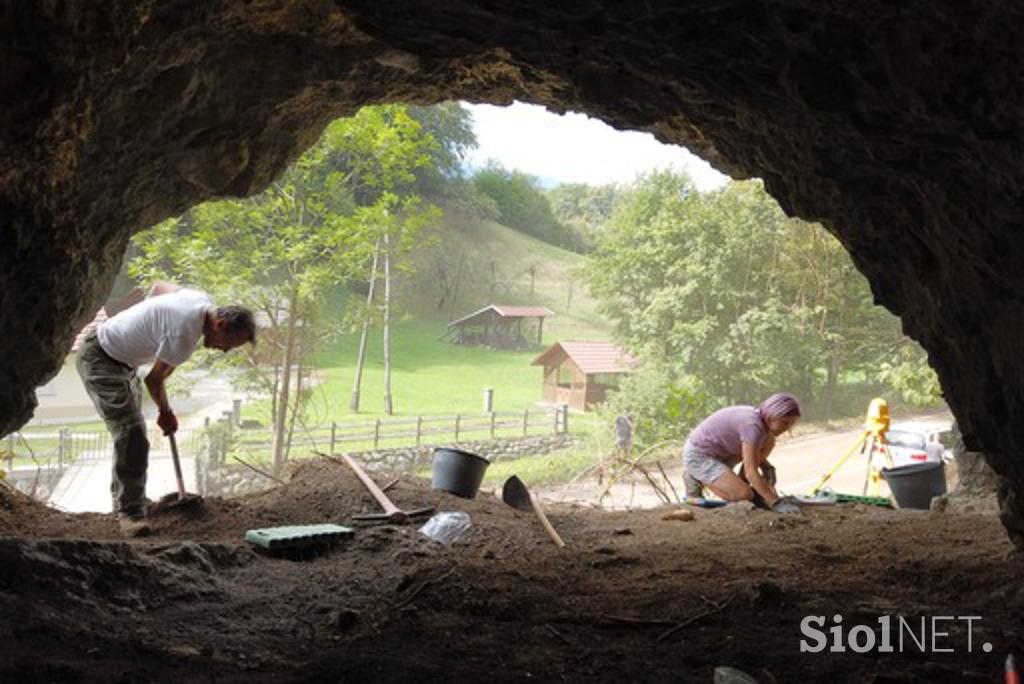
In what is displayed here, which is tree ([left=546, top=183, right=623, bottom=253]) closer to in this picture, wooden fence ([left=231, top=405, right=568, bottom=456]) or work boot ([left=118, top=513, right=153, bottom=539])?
wooden fence ([left=231, top=405, right=568, bottom=456])

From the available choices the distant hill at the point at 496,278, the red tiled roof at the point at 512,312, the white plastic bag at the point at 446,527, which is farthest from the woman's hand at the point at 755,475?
the red tiled roof at the point at 512,312

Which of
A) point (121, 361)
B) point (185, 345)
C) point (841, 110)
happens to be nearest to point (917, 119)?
point (841, 110)

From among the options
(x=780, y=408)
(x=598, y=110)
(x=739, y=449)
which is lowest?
(x=739, y=449)

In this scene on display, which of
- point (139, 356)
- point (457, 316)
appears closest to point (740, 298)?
point (457, 316)

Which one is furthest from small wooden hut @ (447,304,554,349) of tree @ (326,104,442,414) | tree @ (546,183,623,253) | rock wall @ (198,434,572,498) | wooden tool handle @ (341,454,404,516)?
wooden tool handle @ (341,454,404,516)

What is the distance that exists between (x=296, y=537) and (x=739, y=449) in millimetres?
4099

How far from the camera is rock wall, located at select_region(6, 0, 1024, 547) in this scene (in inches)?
96.9

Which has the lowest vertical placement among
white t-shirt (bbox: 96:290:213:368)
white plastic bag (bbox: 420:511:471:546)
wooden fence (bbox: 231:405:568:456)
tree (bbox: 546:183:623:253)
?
wooden fence (bbox: 231:405:568:456)

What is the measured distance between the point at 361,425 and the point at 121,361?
7836 millimetres

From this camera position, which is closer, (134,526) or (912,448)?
(134,526)

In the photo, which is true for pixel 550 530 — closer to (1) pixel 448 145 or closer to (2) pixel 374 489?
(2) pixel 374 489

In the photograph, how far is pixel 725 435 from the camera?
22.1 feet

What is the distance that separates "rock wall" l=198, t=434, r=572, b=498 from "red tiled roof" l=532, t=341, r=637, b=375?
1787mm

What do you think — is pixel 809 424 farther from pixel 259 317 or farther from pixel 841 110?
pixel 841 110
